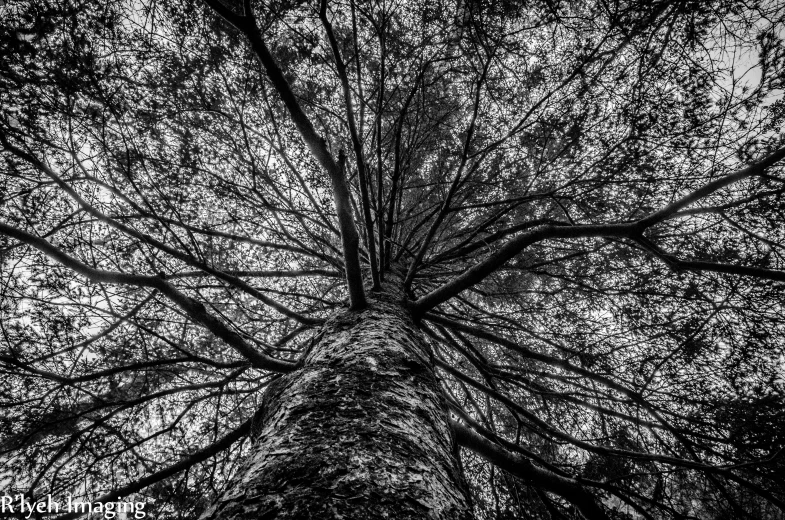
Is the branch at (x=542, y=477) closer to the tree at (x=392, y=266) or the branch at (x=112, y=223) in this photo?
the tree at (x=392, y=266)

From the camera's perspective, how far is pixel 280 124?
348 cm

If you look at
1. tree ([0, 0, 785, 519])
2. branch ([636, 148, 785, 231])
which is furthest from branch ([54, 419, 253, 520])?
branch ([636, 148, 785, 231])

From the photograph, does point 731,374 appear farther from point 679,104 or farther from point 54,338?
point 54,338

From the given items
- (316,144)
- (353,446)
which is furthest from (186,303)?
(353,446)

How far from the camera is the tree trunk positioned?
2.40 feet

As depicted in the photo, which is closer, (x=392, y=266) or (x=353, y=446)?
(x=353, y=446)

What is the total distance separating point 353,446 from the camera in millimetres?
897

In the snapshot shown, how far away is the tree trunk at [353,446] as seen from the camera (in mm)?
730

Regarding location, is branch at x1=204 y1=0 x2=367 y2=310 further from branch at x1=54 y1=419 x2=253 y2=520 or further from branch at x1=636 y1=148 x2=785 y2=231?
branch at x1=636 y1=148 x2=785 y2=231

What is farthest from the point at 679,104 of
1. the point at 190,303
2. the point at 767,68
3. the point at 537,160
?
the point at 190,303

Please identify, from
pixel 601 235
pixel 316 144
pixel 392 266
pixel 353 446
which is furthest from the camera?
pixel 392 266

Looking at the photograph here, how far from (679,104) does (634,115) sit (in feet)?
1.04

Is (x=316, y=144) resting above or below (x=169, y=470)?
above

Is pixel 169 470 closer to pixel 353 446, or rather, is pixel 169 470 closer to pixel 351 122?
pixel 353 446
